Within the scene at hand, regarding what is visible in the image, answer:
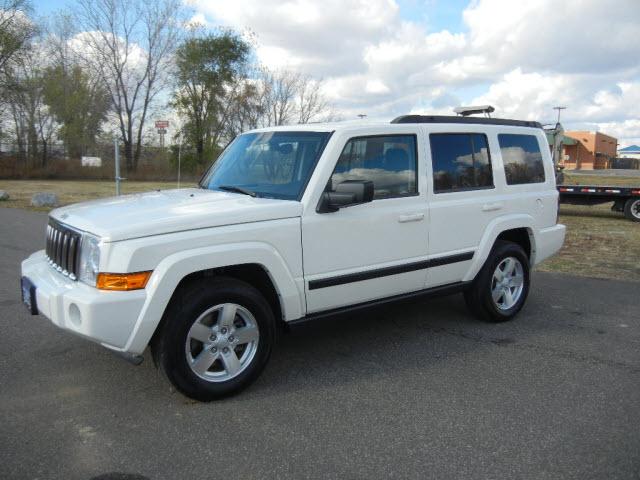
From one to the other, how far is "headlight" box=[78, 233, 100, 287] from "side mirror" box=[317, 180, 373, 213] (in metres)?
1.49

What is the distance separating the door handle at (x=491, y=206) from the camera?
505 cm

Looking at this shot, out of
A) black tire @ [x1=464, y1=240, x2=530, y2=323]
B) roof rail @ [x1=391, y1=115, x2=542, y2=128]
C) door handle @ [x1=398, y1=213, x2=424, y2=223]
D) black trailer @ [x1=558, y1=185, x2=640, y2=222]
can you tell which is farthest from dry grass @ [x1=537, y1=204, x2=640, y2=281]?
door handle @ [x1=398, y1=213, x2=424, y2=223]

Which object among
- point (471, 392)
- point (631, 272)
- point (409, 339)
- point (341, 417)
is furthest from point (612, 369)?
point (631, 272)

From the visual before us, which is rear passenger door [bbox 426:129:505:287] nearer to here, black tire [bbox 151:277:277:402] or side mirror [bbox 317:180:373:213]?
side mirror [bbox 317:180:373:213]

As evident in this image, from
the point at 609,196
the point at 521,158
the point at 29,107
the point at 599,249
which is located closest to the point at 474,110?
the point at 521,158

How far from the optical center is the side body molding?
327cm

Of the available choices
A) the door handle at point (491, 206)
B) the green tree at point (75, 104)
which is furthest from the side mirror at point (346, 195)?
the green tree at point (75, 104)

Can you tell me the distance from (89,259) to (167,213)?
544 mm

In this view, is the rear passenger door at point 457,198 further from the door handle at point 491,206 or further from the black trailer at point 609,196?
the black trailer at point 609,196

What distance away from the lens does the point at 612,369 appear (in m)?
4.27

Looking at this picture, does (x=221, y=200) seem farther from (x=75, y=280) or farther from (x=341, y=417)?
(x=341, y=417)

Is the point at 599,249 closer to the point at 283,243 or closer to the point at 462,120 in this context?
the point at 462,120

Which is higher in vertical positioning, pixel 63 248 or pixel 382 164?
pixel 382 164

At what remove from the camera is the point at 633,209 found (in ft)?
48.6
